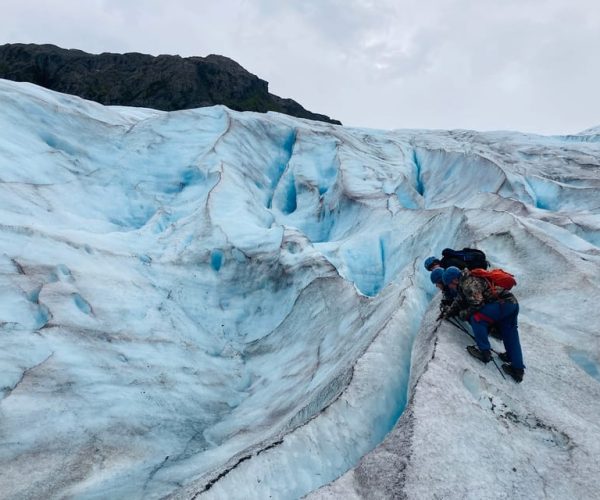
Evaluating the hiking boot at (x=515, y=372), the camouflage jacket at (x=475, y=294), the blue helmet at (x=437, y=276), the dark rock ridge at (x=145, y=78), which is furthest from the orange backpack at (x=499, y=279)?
the dark rock ridge at (x=145, y=78)

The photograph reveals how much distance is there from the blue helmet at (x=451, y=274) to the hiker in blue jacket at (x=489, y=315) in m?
0.08

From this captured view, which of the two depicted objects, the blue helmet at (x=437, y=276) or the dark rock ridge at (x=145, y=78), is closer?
the blue helmet at (x=437, y=276)

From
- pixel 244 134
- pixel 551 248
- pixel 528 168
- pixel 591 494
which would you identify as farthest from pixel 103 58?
pixel 591 494

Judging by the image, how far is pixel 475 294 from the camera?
4762 millimetres

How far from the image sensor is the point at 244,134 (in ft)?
52.8

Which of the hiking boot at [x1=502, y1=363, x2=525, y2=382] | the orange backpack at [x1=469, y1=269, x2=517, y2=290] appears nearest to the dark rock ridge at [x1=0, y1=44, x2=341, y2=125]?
the orange backpack at [x1=469, y1=269, x2=517, y2=290]

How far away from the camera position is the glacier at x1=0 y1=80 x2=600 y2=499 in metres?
3.88

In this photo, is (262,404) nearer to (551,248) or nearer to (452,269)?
(452,269)

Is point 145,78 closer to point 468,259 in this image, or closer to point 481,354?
point 468,259

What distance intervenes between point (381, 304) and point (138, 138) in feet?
35.4

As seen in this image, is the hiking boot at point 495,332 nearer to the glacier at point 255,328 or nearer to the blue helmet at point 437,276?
the glacier at point 255,328

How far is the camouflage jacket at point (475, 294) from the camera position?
4.73 meters

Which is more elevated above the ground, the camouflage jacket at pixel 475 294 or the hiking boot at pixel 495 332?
the camouflage jacket at pixel 475 294

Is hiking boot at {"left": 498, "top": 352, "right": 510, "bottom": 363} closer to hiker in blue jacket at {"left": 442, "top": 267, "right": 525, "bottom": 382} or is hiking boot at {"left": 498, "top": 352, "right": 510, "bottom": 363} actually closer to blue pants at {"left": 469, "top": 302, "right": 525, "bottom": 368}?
hiker in blue jacket at {"left": 442, "top": 267, "right": 525, "bottom": 382}
